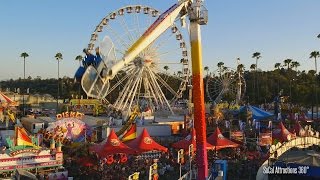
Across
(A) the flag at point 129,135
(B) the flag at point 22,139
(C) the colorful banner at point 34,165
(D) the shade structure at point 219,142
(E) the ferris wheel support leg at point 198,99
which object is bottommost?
(C) the colorful banner at point 34,165

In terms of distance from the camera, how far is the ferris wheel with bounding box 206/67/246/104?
192 feet

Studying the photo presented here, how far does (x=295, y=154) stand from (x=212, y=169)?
5.03 m

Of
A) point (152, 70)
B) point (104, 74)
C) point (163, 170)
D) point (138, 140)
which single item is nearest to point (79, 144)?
point (138, 140)

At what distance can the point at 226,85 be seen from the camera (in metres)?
59.7

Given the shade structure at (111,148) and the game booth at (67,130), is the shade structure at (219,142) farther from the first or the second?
the game booth at (67,130)

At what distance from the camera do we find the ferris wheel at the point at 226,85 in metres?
58.7

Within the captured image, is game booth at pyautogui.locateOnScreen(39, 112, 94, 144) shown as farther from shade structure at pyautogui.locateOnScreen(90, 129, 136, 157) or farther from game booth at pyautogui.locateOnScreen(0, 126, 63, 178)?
game booth at pyautogui.locateOnScreen(0, 126, 63, 178)

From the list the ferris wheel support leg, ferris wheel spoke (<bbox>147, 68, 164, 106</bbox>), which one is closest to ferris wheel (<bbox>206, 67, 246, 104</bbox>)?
ferris wheel spoke (<bbox>147, 68, 164, 106</bbox>)

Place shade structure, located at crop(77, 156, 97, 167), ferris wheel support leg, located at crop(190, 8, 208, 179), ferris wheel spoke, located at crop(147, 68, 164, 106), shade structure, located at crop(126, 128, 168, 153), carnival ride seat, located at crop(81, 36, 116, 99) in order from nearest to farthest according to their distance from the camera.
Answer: carnival ride seat, located at crop(81, 36, 116, 99) → ferris wheel support leg, located at crop(190, 8, 208, 179) → shade structure, located at crop(77, 156, 97, 167) → shade structure, located at crop(126, 128, 168, 153) → ferris wheel spoke, located at crop(147, 68, 164, 106)

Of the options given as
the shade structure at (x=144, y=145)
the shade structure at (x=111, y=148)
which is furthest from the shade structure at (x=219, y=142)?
the shade structure at (x=111, y=148)

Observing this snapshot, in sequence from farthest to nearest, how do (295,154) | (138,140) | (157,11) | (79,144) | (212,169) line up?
(157,11) → (79,144) → (138,140) → (295,154) → (212,169)

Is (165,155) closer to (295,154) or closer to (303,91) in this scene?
(295,154)

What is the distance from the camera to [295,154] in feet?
64.8

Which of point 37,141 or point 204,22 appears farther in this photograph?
point 37,141
